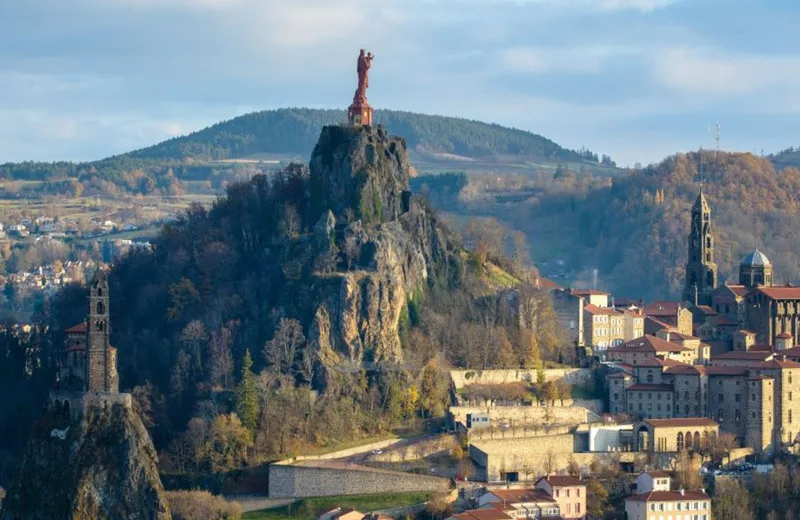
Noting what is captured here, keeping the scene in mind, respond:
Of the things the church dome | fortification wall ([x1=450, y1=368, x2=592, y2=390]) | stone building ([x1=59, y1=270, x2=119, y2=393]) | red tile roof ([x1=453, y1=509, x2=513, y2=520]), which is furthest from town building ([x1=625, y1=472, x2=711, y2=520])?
the church dome

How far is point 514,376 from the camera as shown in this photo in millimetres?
112812

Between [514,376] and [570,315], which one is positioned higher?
[570,315]

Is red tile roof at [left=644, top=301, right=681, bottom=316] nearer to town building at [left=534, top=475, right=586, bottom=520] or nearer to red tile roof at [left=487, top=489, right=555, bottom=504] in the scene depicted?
town building at [left=534, top=475, right=586, bottom=520]

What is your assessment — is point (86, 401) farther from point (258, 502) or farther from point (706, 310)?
point (706, 310)

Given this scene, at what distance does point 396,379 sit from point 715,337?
21513mm

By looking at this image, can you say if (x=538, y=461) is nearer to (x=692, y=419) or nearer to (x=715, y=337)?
(x=692, y=419)

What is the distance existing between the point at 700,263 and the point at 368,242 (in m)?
24.7

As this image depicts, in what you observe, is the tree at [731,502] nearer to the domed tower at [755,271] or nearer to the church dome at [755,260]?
the domed tower at [755,271]

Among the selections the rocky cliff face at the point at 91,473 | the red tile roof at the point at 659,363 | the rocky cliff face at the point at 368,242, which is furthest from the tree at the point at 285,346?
the red tile roof at the point at 659,363

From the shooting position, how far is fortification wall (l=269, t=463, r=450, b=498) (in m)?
101

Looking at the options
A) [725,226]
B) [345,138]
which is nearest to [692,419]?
[345,138]

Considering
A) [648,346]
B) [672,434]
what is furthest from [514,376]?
[672,434]

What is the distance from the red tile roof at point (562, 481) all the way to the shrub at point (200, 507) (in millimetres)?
13289

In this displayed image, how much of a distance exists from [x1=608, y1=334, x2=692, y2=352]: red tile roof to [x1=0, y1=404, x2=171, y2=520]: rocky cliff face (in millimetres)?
26515
